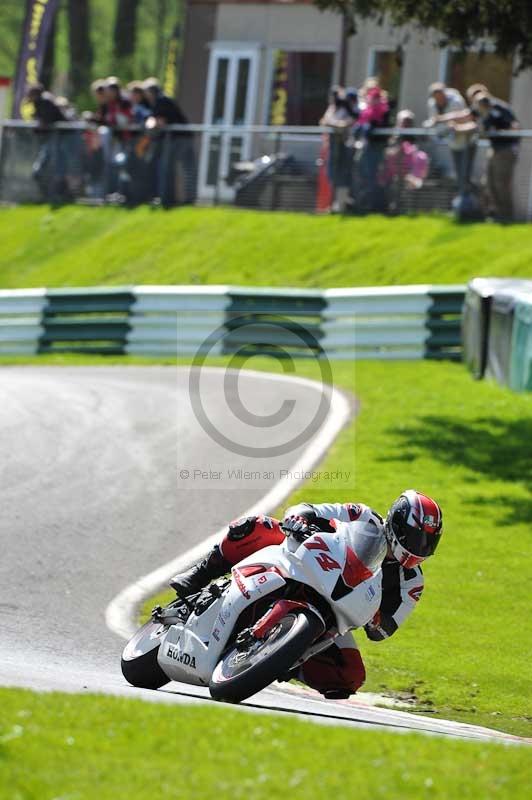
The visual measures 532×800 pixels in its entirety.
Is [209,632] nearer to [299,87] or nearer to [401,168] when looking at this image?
[401,168]

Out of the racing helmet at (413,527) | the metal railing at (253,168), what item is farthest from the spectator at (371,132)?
the racing helmet at (413,527)

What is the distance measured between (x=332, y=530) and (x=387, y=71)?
885 inches

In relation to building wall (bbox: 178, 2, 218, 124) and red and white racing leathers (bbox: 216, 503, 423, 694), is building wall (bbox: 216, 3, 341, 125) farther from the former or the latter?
red and white racing leathers (bbox: 216, 503, 423, 694)

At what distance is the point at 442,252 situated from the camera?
2131 cm

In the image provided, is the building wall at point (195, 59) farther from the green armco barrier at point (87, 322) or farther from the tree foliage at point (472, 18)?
the tree foliage at point (472, 18)

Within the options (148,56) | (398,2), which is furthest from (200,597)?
(148,56)

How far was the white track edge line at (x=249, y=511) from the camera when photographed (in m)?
8.96

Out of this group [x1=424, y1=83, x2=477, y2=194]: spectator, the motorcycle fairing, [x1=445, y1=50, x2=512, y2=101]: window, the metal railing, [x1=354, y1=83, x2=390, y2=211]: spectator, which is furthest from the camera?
[x1=445, y1=50, x2=512, y2=101]: window

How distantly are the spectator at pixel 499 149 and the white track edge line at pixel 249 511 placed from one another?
5521 millimetres

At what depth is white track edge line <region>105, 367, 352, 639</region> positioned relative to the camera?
8961mm

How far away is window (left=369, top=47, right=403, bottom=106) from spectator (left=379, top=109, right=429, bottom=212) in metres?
5.32

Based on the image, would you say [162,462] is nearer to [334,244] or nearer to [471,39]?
[471,39]

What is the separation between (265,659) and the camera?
6207 millimetres

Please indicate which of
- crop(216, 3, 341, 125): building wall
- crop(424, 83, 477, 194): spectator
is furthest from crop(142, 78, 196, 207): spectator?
crop(216, 3, 341, 125): building wall
